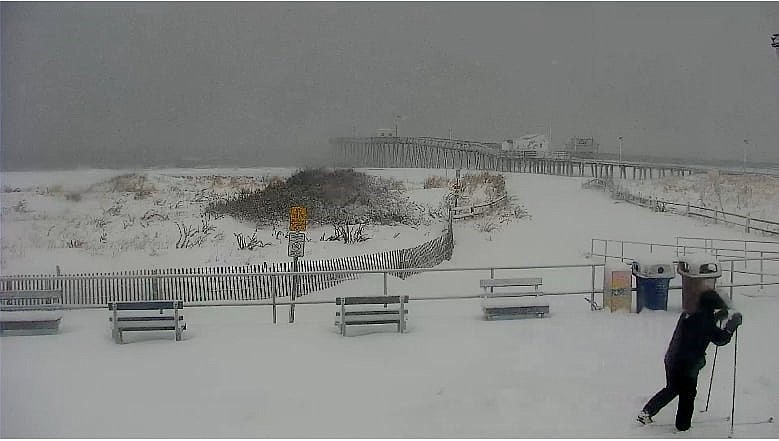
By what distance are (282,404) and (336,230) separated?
598 centimetres

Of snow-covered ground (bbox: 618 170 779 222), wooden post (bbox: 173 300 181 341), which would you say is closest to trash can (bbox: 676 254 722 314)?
wooden post (bbox: 173 300 181 341)

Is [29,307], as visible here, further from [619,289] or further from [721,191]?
[721,191]

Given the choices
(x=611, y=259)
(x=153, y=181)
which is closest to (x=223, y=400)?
(x=153, y=181)

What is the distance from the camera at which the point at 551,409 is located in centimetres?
363

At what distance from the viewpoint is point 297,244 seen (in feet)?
27.3

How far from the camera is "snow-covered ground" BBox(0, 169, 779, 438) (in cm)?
346

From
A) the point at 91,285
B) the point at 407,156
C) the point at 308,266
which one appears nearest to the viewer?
the point at 91,285

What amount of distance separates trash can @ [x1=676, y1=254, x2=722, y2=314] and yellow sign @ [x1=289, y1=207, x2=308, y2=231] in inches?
232

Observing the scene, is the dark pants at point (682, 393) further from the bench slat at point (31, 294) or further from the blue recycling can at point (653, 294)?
the bench slat at point (31, 294)

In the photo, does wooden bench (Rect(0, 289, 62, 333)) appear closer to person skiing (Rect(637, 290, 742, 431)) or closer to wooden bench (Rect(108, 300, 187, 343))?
wooden bench (Rect(108, 300, 187, 343))

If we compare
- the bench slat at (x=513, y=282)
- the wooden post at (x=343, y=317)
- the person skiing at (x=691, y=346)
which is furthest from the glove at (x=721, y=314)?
the bench slat at (x=513, y=282)

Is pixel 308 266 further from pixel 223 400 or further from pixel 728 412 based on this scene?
pixel 728 412

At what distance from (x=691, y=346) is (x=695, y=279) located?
0.43 meters

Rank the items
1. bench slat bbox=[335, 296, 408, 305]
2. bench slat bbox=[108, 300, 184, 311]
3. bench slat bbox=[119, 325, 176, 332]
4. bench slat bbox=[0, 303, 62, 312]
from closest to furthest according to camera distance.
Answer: bench slat bbox=[119, 325, 176, 332]
bench slat bbox=[108, 300, 184, 311]
bench slat bbox=[335, 296, 408, 305]
bench slat bbox=[0, 303, 62, 312]
